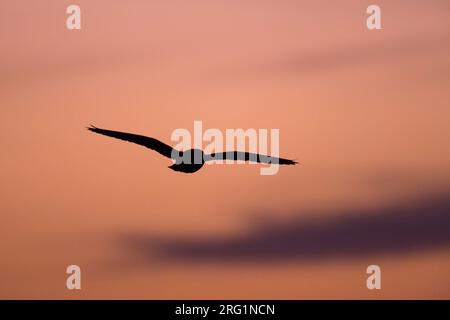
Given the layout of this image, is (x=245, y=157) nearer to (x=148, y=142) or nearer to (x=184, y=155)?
(x=184, y=155)

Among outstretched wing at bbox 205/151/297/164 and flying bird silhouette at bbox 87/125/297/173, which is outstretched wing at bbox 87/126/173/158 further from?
outstretched wing at bbox 205/151/297/164

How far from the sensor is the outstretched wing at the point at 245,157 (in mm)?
16250

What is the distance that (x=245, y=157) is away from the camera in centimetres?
1662

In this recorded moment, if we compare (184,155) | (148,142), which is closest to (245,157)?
(184,155)

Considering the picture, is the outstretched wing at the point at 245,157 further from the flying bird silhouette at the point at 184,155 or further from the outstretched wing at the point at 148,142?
the outstretched wing at the point at 148,142

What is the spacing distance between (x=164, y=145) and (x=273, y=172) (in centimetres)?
337

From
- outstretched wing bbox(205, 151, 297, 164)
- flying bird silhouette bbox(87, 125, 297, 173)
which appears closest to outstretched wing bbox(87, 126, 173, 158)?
flying bird silhouette bbox(87, 125, 297, 173)

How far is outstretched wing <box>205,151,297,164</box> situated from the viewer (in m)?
16.2

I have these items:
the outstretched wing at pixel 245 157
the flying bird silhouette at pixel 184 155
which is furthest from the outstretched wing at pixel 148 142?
the outstretched wing at pixel 245 157
